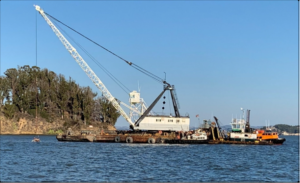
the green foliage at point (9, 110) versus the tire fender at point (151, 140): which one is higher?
the green foliage at point (9, 110)

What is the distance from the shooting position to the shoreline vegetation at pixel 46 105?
139625 millimetres

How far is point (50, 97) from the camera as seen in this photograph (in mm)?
146125

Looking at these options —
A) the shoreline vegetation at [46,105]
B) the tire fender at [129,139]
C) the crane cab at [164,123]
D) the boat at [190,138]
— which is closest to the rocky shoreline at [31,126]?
the shoreline vegetation at [46,105]

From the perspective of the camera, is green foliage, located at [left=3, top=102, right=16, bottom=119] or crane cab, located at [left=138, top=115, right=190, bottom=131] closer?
crane cab, located at [left=138, top=115, right=190, bottom=131]

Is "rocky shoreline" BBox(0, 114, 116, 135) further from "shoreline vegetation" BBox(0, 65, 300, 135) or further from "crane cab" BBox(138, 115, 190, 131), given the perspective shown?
"crane cab" BBox(138, 115, 190, 131)

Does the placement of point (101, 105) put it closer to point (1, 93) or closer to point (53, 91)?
point (53, 91)

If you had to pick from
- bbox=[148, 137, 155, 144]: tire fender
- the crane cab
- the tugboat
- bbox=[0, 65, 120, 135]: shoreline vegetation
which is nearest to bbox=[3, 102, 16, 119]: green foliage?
bbox=[0, 65, 120, 135]: shoreline vegetation

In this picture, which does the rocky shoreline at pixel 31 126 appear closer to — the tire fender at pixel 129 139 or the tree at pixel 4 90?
the tree at pixel 4 90

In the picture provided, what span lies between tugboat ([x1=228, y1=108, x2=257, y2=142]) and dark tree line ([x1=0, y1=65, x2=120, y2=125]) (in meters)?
57.1

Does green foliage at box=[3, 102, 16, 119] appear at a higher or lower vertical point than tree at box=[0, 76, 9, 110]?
lower

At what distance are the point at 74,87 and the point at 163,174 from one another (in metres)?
112

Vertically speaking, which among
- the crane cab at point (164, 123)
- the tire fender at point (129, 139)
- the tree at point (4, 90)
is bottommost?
the tire fender at point (129, 139)

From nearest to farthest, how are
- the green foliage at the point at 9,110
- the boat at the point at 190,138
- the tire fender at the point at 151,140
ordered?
the tire fender at the point at 151,140 < the boat at the point at 190,138 < the green foliage at the point at 9,110

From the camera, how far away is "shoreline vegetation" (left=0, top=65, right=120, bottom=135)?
140 metres
